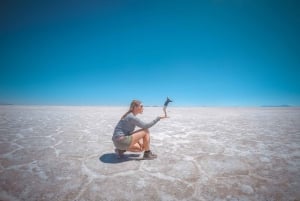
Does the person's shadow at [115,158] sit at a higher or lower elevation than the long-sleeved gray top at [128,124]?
lower

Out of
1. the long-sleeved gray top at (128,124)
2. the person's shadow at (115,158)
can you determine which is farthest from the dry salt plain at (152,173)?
the long-sleeved gray top at (128,124)

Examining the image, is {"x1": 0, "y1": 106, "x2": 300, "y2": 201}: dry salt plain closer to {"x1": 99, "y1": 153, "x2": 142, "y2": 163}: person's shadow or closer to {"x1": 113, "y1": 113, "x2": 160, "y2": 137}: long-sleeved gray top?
{"x1": 99, "y1": 153, "x2": 142, "y2": 163}: person's shadow

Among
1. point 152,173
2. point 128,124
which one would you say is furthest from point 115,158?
point 152,173

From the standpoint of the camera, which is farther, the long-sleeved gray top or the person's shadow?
the person's shadow

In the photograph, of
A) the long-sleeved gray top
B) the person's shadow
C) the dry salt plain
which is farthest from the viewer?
the person's shadow

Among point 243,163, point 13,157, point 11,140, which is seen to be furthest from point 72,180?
point 11,140

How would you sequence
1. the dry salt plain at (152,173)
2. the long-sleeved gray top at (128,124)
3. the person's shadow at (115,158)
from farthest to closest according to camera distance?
1. the person's shadow at (115,158)
2. the long-sleeved gray top at (128,124)
3. the dry salt plain at (152,173)

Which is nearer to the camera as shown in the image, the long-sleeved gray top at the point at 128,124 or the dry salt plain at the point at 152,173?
the dry salt plain at the point at 152,173

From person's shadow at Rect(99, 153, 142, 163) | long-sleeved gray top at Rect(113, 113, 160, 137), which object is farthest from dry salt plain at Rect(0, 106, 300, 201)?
long-sleeved gray top at Rect(113, 113, 160, 137)

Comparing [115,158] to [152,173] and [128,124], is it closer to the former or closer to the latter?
[128,124]

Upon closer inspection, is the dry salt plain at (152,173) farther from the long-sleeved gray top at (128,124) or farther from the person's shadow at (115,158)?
the long-sleeved gray top at (128,124)

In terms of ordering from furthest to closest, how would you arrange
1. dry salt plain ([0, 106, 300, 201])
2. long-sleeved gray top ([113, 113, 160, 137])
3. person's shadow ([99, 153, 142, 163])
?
1. person's shadow ([99, 153, 142, 163])
2. long-sleeved gray top ([113, 113, 160, 137])
3. dry salt plain ([0, 106, 300, 201])

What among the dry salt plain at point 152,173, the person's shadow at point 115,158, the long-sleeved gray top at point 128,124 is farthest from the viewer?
the person's shadow at point 115,158

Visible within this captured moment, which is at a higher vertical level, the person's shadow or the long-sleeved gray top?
the long-sleeved gray top
